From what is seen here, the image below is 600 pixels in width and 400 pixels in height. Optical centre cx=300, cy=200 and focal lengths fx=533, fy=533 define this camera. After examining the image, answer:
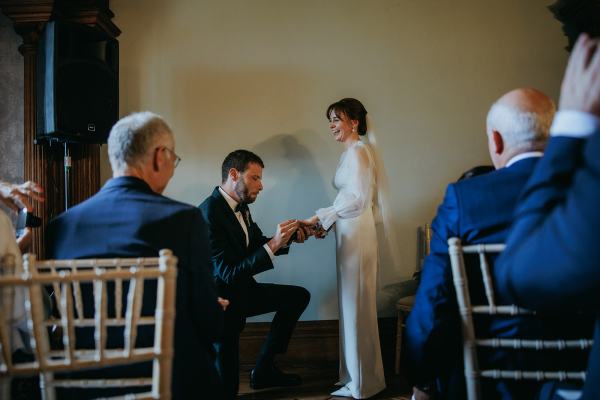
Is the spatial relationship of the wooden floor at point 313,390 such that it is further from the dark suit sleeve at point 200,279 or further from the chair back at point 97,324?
the chair back at point 97,324

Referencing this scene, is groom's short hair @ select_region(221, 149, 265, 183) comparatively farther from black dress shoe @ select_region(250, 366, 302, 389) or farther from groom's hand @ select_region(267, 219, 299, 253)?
black dress shoe @ select_region(250, 366, 302, 389)

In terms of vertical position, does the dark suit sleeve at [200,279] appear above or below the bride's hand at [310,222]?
below

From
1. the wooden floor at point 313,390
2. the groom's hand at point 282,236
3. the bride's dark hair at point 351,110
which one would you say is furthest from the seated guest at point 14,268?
the bride's dark hair at point 351,110

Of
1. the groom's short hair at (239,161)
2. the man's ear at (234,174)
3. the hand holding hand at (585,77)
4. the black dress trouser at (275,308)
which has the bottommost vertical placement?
the black dress trouser at (275,308)

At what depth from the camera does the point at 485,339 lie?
128 centimetres

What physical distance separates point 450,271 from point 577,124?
0.61 metres

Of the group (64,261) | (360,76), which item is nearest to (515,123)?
(64,261)

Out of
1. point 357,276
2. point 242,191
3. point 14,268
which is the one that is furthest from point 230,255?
point 14,268

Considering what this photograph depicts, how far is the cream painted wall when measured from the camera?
12.4 ft

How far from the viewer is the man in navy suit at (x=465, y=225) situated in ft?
4.33

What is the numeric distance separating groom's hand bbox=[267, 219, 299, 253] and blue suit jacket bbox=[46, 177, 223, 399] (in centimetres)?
136

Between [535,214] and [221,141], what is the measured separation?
313cm

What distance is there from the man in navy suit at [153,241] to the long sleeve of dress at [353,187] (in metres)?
1.64

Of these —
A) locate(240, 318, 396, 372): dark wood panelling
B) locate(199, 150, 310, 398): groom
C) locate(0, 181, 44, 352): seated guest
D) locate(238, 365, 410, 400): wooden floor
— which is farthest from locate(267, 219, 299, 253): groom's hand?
locate(0, 181, 44, 352): seated guest
